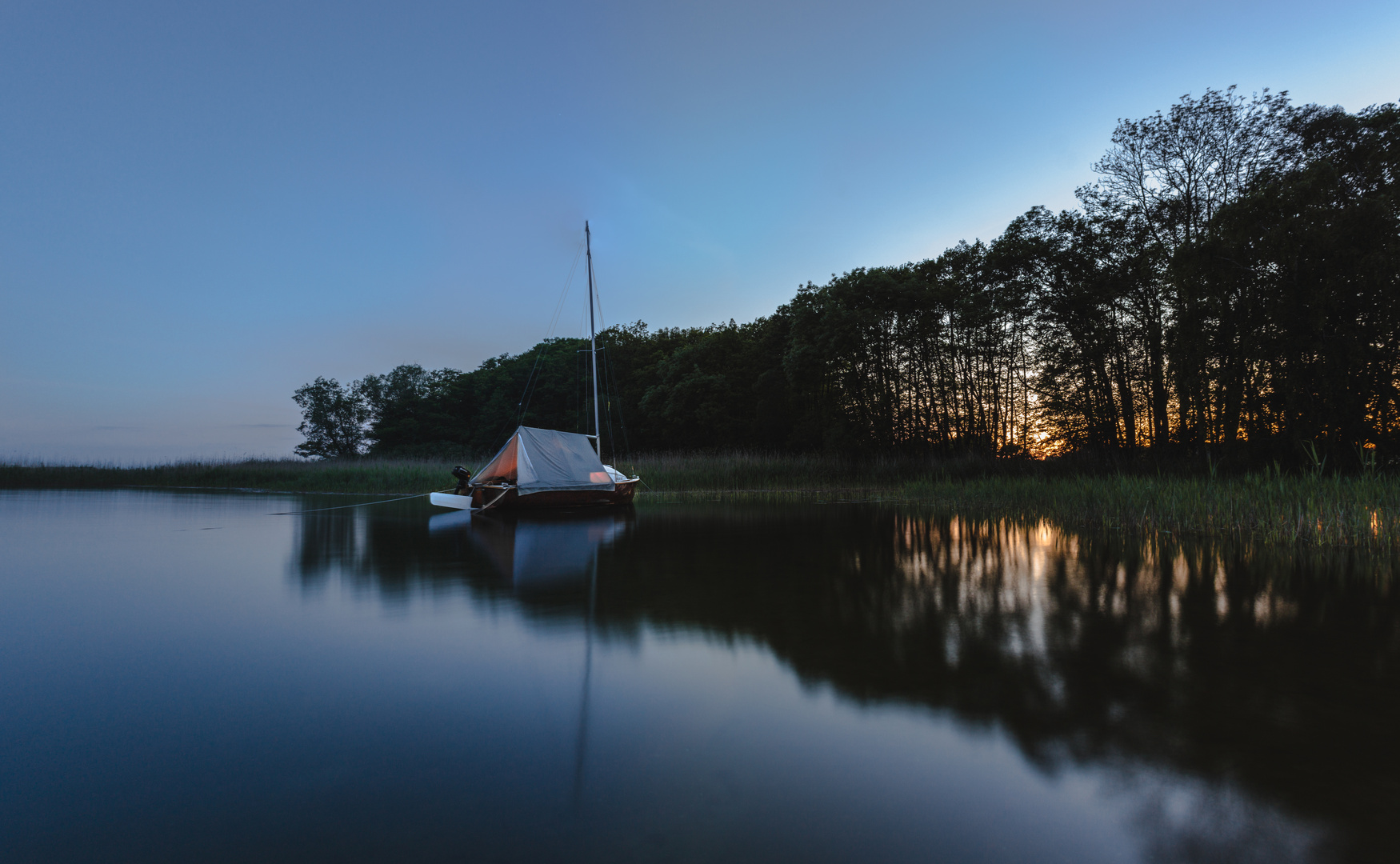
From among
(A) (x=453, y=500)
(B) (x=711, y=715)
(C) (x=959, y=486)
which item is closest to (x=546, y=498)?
(A) (x=453, y=500)

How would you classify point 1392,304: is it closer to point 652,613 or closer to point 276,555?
point 652,613

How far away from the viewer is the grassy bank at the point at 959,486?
7926 millimetres

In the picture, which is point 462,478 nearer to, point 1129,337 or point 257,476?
point 257,476

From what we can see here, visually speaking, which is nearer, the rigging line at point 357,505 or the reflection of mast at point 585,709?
the reflection of mast at point 585,709

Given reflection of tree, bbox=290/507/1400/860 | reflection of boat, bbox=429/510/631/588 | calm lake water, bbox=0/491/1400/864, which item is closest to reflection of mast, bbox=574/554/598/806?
calm lake water, bbox=0/491/1400/864

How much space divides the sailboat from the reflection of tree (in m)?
4.86

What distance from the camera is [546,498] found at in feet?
45.5

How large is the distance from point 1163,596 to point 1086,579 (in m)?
0.78

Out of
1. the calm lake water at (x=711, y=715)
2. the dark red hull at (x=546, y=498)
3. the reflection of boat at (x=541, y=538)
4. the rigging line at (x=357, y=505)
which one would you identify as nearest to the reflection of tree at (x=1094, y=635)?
the calm lake water at (x=711, y=715)

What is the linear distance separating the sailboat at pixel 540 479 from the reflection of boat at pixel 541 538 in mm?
338

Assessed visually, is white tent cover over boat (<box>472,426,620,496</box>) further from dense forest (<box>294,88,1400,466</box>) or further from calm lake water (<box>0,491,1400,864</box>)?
dense forest (<box>294,88,1400,466</box>)

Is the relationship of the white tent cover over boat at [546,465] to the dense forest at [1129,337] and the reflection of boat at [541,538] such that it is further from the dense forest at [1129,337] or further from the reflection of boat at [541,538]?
the dense forest at [1129,337]

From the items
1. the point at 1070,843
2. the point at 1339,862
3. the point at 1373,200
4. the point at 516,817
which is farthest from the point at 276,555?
the point at 1373,200

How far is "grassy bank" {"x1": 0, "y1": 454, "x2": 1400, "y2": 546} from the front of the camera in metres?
7.93
